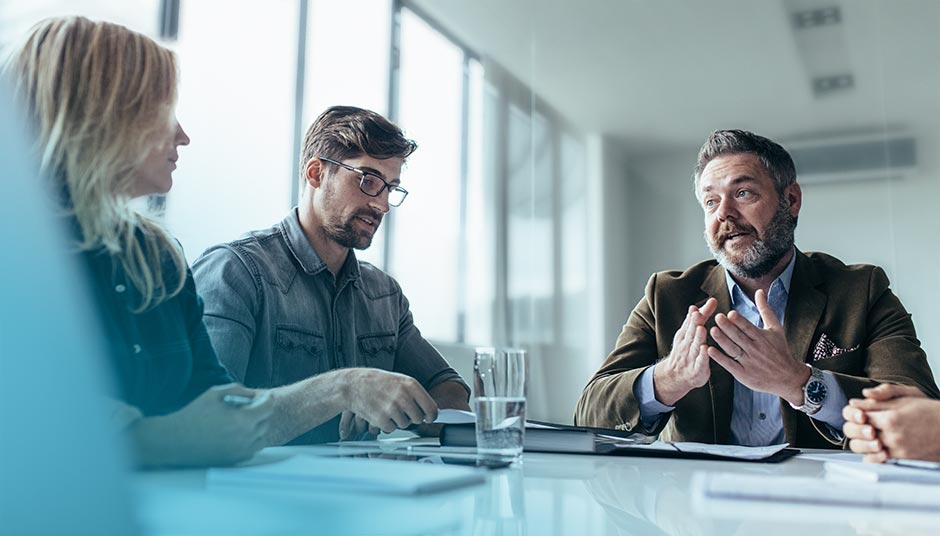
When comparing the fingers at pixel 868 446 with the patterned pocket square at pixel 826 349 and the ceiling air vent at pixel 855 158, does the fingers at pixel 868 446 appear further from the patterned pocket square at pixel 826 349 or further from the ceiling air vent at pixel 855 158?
the ceiling air vent at pixel 855 158

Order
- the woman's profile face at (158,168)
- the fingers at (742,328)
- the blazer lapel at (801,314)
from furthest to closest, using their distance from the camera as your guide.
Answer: the blazer lapel at (801,314)
the fingers at (742,328)
the woman's profile face at (158,168)

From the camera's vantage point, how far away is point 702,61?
4.13 metres

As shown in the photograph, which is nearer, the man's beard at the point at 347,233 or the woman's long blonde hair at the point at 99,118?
the woman's long blonde hair at the point at 99,118

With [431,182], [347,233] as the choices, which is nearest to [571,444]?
[347,233]

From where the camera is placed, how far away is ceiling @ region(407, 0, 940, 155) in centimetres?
377

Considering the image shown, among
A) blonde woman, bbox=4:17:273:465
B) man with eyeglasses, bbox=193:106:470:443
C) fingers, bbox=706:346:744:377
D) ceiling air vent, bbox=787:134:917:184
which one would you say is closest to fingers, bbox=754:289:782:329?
fingers, bbox=706:346:744:377

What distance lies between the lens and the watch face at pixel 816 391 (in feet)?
5.17

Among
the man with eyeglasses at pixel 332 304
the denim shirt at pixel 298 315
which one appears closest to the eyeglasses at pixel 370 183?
the man with eyeglasses at pixel 332 304

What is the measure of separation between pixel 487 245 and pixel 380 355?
2556 millimetres

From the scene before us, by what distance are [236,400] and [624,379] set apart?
43.9 inches

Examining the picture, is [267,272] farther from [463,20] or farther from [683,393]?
[463,20]

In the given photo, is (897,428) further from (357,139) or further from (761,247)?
(357,139)

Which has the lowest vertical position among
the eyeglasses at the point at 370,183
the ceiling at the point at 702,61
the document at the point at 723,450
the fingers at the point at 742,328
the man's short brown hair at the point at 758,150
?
the document at the point at 723,450

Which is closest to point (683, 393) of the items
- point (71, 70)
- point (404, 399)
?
point (404, 399)
